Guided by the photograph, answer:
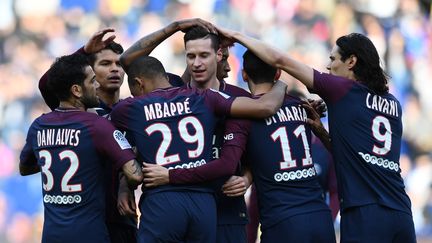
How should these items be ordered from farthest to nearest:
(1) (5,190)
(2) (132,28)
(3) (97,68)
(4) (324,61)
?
1. (4) (324,61)
2. (2) (132,28)
3. (1) (5,190)
4. (3) (97,68)

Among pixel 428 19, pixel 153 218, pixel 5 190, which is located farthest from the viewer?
Answer: pixel 428 19

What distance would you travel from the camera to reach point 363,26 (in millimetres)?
13953

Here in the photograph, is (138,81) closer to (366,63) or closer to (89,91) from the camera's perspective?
(89,91)

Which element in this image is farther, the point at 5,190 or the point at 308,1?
the point at 308,1

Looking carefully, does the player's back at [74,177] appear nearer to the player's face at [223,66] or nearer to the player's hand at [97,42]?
the player's hand at [97,42]

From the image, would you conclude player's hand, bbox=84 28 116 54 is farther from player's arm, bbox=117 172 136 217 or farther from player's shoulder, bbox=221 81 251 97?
player's arm, bbox=117 172 136 217

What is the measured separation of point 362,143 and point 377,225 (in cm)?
58

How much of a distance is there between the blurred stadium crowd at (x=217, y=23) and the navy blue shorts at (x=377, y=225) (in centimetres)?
657

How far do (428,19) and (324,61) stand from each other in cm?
226

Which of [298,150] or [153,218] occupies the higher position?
[298,150]

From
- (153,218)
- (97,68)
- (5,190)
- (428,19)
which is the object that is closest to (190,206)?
(153,218)

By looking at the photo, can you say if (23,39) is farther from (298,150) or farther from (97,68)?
(298,150)

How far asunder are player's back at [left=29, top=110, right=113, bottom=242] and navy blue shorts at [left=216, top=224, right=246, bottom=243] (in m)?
0.88

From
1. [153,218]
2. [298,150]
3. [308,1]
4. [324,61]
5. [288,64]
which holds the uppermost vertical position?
[308,1]
